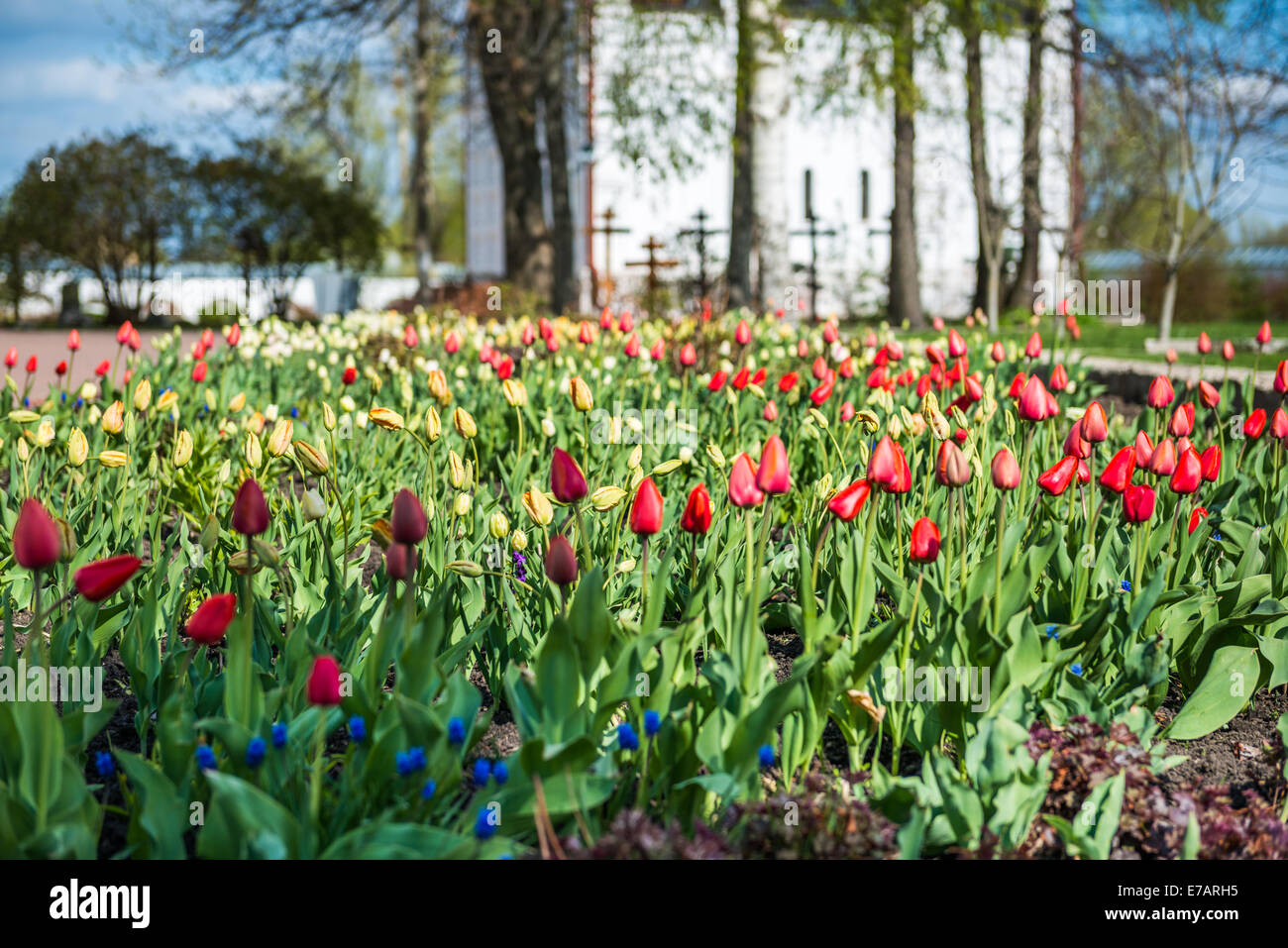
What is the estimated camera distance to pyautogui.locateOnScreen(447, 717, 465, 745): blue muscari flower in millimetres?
1735

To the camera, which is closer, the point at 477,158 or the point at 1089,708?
the point at 1089,708

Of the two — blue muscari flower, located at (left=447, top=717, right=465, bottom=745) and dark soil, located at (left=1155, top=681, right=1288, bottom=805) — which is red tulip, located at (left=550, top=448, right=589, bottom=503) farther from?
dark soil, located at (left=1155, top=681, right=1288, bottom=805)

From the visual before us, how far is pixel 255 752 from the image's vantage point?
66.6 inches

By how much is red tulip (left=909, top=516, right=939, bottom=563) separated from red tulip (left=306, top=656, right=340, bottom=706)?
1.21 m

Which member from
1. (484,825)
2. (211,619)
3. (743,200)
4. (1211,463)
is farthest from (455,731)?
(743,200)

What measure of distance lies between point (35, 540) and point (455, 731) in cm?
64

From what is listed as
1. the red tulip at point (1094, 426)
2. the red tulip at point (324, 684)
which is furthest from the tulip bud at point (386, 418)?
the red tulip at point (1094, 426)

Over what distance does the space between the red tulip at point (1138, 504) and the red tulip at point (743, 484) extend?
3.06 ft

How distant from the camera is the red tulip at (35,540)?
156 cm

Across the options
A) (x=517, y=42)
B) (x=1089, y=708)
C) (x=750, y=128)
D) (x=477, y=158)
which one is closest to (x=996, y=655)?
(x=1089, y=708)

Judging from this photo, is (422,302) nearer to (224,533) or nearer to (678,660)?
(224,533)

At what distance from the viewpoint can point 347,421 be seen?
4430 millimetres

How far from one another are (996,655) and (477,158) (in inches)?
1158

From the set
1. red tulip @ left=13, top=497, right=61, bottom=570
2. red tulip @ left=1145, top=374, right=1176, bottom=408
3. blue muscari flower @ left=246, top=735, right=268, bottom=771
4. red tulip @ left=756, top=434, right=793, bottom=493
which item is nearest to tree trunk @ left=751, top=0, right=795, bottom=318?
red tulip @ left=1145, top=374, right=1176, bottom=408
